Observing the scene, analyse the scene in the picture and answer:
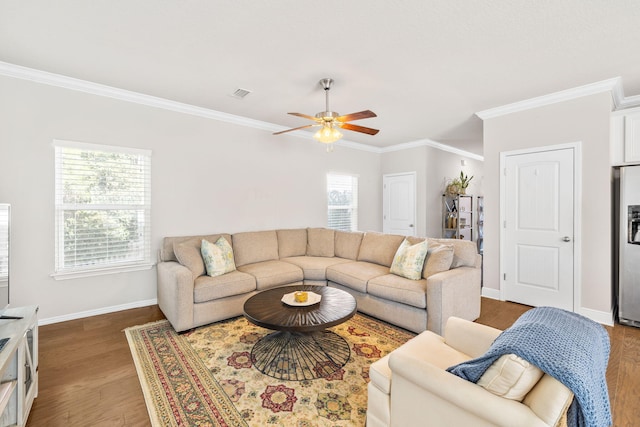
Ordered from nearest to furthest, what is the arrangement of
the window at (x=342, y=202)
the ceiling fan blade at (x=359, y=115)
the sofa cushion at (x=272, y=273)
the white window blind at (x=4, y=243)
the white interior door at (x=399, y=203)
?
the white window blind at (x=4, y=243), the ceiling fan blade at (x=359, y=115), the sofa cushion at (x=272, y=273), the window at (x=342, y=202), the white interior door at (x=399, y=203)

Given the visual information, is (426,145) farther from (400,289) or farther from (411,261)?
(400,289)

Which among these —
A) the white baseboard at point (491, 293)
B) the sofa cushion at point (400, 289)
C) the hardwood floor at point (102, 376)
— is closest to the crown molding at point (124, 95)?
the hardwood floor at point (102, 376)

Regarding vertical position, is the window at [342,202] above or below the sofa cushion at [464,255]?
above

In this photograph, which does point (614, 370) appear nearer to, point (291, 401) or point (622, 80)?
point (291, 401)

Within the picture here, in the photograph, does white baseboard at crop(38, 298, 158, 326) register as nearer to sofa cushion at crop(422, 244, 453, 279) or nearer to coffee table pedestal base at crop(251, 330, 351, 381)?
coffee table pedestal base at crop(251, 330, 351, 381)

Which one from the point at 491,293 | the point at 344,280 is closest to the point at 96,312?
the point at 344,280

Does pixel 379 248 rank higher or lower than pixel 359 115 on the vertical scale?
lower

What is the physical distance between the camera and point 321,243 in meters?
4.55

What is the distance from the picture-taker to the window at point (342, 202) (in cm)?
565

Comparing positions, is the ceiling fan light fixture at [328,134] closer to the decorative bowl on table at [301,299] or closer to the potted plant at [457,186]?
the decorative bowl on table at [301,299]

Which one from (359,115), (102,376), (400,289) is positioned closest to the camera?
(102,376)

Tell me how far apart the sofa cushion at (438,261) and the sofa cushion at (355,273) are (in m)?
0.53

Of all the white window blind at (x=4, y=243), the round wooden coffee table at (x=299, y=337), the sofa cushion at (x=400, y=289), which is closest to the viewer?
the white window blind at (x=4, y=243)

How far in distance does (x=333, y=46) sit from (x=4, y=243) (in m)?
2.82
